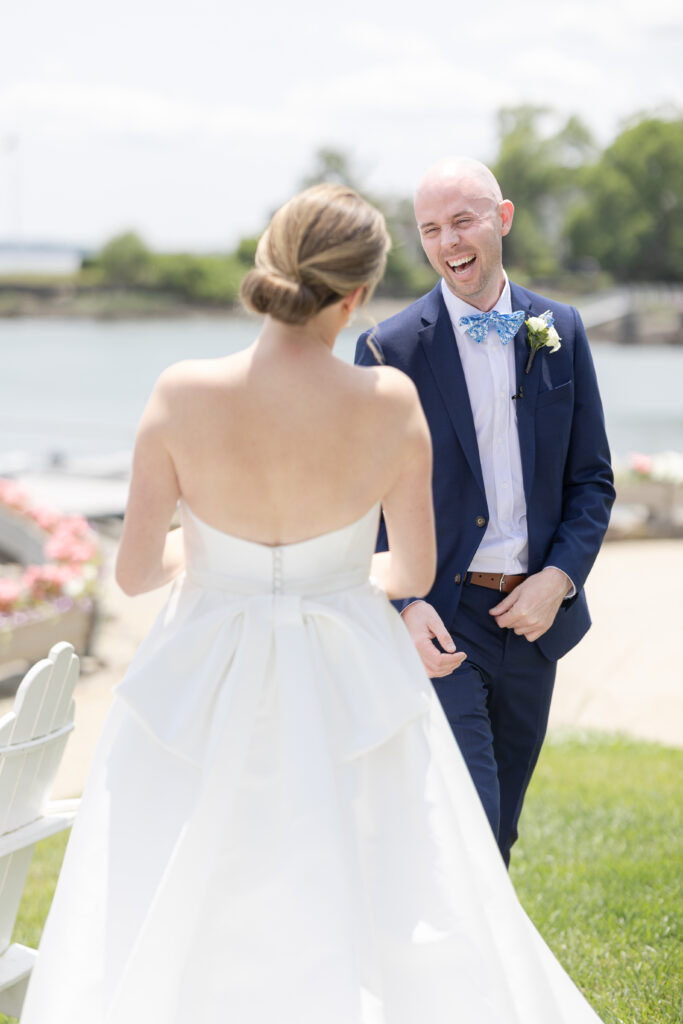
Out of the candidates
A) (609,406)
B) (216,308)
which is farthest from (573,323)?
(216,308)

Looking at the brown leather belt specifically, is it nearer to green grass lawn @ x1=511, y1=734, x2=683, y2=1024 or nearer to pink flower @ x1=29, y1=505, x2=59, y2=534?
green grass lawn @ x1=511, y1=734, x2=683, y2=1024

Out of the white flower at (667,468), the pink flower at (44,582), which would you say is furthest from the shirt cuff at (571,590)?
the white flower at (667,468)

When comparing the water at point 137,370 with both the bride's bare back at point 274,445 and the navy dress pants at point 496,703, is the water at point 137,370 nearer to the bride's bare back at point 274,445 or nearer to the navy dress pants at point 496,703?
the navy dress pants at point 496,703

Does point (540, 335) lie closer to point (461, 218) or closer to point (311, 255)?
point (461, 218)

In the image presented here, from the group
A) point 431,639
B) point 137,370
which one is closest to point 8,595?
point 431,639

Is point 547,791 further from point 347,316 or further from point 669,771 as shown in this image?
point 347,316

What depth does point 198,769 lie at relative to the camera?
2.23 meters

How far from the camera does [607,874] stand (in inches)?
176

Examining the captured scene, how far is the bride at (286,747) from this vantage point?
2.13 m

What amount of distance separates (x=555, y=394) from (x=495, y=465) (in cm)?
26

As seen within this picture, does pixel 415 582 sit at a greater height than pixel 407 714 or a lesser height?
greater

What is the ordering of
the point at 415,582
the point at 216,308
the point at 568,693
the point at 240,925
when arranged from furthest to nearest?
the point at 216,308 < the point at 568,693 < the point at 415,582 < the point at 240,925

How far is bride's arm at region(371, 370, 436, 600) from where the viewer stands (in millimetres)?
2227

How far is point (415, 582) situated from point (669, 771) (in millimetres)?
4287
